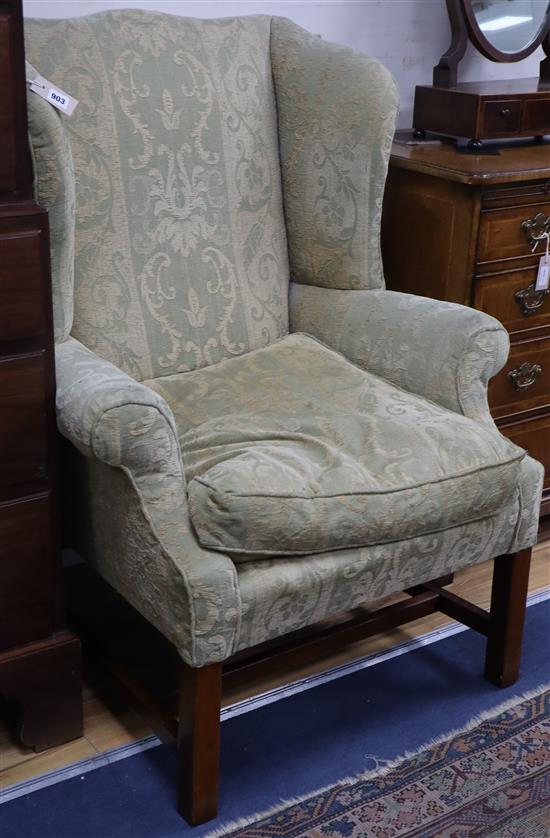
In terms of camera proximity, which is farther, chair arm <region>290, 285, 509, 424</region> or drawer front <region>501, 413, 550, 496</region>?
drawer front <region>501, 413, 550, 496</region>

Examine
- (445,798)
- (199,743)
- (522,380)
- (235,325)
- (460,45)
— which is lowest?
(445,798)

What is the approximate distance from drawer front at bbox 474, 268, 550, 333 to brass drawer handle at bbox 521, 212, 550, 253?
0.06 metres

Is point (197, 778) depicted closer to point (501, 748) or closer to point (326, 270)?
point (501, 748)

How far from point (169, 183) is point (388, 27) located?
84cm

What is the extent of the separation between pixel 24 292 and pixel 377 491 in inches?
22.9

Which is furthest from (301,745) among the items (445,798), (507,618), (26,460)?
(26,460)

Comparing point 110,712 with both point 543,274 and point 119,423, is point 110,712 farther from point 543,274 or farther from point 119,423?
point 543,274

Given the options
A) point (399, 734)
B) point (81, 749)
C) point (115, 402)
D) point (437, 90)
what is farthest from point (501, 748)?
point (437, 90)

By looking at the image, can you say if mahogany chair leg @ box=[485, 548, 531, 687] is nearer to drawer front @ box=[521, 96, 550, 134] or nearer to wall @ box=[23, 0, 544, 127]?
drawer front @ box=[521, 96, 550, 134]

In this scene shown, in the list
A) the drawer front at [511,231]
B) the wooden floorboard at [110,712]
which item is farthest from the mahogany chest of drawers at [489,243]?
the wooden floorboard at [110,712]

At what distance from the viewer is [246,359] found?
1961 millimetres

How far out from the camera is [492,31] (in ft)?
7.54

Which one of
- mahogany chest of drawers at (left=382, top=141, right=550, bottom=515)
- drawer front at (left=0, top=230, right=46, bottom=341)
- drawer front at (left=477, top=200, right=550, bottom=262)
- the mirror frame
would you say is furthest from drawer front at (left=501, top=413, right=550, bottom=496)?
drawer front at (left=0, top=230, right=46, bottom=341)

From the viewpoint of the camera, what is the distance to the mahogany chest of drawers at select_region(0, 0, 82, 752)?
1396 millimetres
